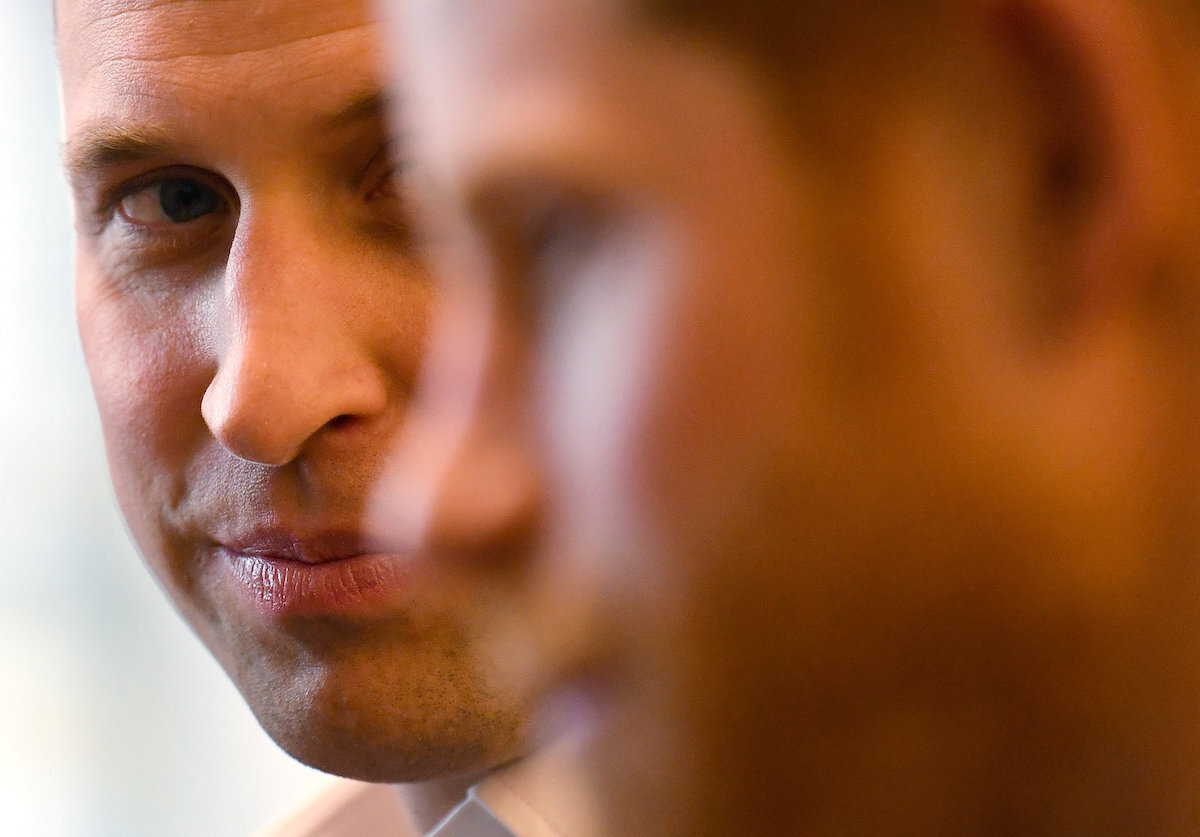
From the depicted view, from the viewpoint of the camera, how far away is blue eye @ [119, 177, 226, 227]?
0.65 metres

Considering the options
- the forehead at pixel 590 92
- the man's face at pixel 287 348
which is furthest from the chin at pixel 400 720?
the forehead at pixel 590 92

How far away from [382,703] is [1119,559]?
41 cm

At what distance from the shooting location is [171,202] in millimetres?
664

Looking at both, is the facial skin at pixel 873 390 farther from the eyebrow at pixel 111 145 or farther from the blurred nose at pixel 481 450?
the eyebrow at pixel 111 145

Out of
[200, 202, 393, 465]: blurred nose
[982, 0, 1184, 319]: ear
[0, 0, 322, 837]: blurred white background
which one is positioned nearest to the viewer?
[982, 0, 1184, 319]: ear

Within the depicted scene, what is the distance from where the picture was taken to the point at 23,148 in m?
0.95

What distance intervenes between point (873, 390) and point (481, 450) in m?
0.11

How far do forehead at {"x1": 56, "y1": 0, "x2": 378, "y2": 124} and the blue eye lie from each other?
0.17ft

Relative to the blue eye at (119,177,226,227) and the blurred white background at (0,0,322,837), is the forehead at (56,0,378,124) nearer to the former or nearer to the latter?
the blue eye at (119,177,226,227)

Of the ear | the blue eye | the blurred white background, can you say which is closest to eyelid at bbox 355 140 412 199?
the blue eye

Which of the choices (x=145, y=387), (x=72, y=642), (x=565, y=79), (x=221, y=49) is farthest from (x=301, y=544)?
(x=72, y=642)

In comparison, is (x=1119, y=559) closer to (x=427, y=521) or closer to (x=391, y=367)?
(x=427, y=521)

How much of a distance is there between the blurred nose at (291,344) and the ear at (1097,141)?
365 mm

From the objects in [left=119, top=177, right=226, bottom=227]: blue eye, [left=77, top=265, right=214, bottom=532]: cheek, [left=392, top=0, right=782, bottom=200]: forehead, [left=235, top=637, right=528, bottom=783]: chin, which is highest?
[left=119, top=177, right=226, bottom=227]: blue eye
